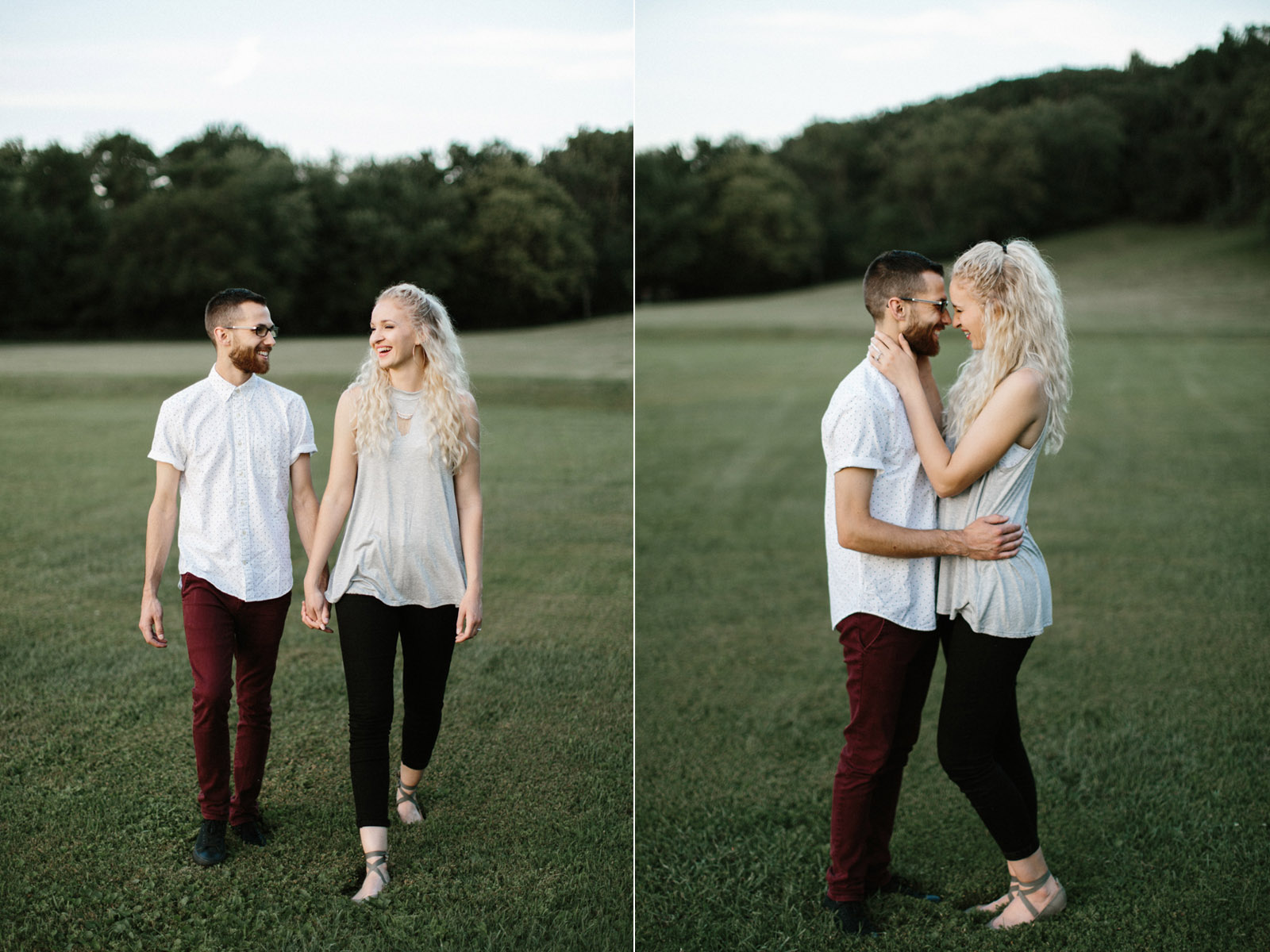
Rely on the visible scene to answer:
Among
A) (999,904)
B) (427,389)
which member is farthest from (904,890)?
(427,389)

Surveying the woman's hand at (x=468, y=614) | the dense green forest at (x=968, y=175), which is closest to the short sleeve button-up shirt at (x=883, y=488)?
the woman's hand at (x=468, y=614)

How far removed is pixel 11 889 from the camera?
2725 millimetres

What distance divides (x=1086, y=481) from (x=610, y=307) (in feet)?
25.5

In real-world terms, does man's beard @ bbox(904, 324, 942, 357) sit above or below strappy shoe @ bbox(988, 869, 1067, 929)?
above

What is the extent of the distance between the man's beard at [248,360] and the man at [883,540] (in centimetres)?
141

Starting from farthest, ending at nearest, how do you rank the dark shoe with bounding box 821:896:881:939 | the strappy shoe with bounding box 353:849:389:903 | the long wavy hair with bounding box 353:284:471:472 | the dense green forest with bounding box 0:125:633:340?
the dense green forest with bounding box 0:125:633:340 < the dark shoe with bounding box 821:896:881:939 < the strappy shoe with bounding box 353:849:389:903 < the long wavy hair with bounding box 353:284:471:472

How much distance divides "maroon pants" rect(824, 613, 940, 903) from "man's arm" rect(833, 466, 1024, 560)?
0.20m

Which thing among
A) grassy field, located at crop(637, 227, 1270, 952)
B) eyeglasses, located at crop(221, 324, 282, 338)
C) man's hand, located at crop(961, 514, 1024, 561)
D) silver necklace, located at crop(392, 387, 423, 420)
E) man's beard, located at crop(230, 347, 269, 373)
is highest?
eyeglasses, located at crop(221, 324, 282, 338)

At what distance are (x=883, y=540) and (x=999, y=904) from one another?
1186mm

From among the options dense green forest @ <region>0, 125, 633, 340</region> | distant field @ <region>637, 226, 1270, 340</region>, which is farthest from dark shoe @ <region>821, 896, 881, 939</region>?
distant field @ <region>637, 226, 1270, 340</region>

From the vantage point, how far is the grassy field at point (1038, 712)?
2.99m

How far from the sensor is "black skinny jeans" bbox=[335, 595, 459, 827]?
2.57m

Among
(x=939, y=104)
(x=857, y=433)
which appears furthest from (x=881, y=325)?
(x=939, y=104)

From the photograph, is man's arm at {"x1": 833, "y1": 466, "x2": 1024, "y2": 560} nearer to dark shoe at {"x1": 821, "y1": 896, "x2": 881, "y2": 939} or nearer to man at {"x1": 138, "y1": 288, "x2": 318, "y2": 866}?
dark shoe at {"x1": 821, "y1": 896, "x2": 881, "y2": 939}
